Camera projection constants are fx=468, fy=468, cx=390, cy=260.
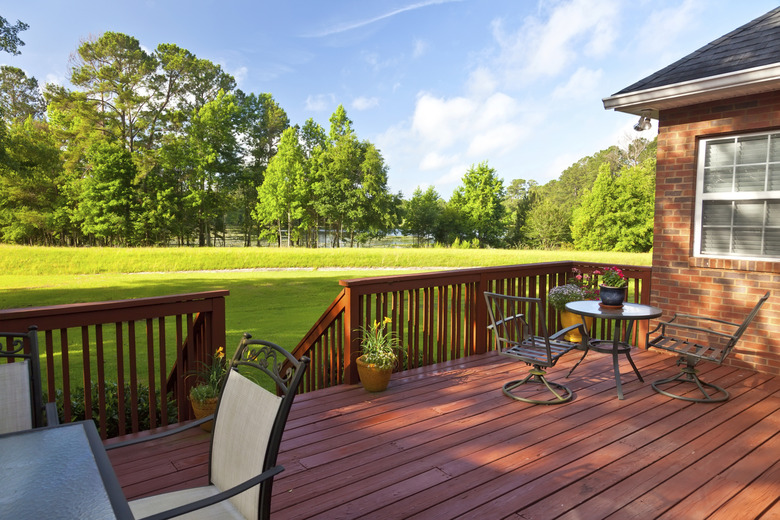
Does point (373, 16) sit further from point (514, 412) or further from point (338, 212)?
point (514, 412)

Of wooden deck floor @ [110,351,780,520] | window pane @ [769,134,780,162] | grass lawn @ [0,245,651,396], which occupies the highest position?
window pane @ [769,134,780,162]

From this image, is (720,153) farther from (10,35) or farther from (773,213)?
(10,35)

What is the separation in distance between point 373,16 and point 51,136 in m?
19.3

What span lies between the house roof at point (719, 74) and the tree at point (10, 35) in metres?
13.2

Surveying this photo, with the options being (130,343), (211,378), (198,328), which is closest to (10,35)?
(198,328)

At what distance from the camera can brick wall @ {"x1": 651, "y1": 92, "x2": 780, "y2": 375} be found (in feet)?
13.9

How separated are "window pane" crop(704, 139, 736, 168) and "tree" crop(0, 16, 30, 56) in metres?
14.2

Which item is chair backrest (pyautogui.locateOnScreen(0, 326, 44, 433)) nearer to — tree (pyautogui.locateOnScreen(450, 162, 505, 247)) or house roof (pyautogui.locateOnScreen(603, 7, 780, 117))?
house roof (pyautogui.locateOnScreen(603, 7, 780, 117))

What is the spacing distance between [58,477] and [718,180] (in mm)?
5422

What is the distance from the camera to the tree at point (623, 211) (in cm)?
3159

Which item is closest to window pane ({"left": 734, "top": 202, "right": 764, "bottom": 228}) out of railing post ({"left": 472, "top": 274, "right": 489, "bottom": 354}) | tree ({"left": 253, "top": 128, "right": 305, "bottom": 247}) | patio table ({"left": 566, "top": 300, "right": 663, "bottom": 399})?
patio table ({"left": 566, "top": 300, "right": 663, "bottom": 399})

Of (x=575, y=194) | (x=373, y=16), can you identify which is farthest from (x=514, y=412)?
(x=575, y=194)

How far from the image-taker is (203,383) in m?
3.32

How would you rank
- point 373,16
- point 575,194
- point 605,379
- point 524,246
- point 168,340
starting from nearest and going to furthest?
point 605,379 → point 168,340 → point 373,16 → point 524,246 → point 575,194
